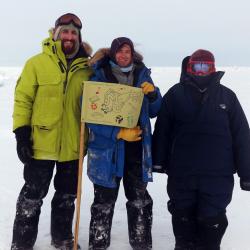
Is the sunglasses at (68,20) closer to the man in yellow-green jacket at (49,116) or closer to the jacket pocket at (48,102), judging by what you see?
the man in yellow-green jacket at (49,116)

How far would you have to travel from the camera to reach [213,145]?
353 cm

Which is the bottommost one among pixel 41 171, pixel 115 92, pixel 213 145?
pixel 41 171

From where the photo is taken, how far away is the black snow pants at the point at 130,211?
3814 millimetres

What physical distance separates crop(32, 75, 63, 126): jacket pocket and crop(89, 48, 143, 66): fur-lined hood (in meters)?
0.35

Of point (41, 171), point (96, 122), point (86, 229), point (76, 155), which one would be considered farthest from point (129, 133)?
point (86, 229)

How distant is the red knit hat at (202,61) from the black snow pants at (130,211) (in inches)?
39.2

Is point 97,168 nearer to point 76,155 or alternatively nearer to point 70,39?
point 76,155

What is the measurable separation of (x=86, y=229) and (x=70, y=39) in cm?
212

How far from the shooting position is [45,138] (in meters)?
3.72

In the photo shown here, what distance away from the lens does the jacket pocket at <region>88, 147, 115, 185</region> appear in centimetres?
368

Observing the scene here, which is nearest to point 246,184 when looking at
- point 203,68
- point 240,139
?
point 240,139

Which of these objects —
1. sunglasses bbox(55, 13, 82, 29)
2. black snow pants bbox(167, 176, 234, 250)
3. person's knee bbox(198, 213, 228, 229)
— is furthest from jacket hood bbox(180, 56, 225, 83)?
person's knee bbox(198, 213, 228, 229)

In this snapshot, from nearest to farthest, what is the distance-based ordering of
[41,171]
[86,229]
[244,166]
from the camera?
[244,166], [41,171], [86,229]

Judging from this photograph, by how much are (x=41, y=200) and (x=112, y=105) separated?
3.73ft
